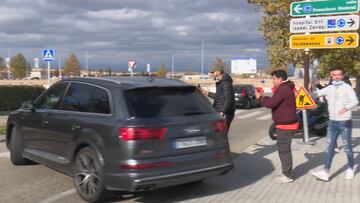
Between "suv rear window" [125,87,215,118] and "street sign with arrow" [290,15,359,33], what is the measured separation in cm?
602

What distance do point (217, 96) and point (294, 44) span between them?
3.90 metres

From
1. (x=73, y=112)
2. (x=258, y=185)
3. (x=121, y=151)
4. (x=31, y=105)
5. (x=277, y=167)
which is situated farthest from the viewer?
(x=277, y=167)

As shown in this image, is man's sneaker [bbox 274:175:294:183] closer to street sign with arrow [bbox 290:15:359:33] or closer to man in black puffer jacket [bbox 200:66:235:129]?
man in black puffer jacket [bbox 200:66:235:129]

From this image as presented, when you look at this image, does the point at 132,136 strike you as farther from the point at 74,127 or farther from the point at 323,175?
the point at 323,175

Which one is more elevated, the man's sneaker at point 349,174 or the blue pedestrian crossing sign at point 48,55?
the blue pedestrian crossing sign at point 48,55

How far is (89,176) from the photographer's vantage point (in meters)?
6.73

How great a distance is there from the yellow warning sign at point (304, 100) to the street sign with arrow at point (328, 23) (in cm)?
168

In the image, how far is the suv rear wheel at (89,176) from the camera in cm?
655

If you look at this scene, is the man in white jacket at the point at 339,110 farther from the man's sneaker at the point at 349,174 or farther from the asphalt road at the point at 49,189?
the asphalt road at the point at 49,189

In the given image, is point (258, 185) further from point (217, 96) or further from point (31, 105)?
point (31, 105)

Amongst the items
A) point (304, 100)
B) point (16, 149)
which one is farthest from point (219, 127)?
point (304, 100)

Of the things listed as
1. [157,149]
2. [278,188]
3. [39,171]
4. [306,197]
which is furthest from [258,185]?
[39,171]

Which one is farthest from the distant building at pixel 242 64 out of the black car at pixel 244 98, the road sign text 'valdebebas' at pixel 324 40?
the road sign text 'valdebebas' at pixel 324 40

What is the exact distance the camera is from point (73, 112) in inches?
288
